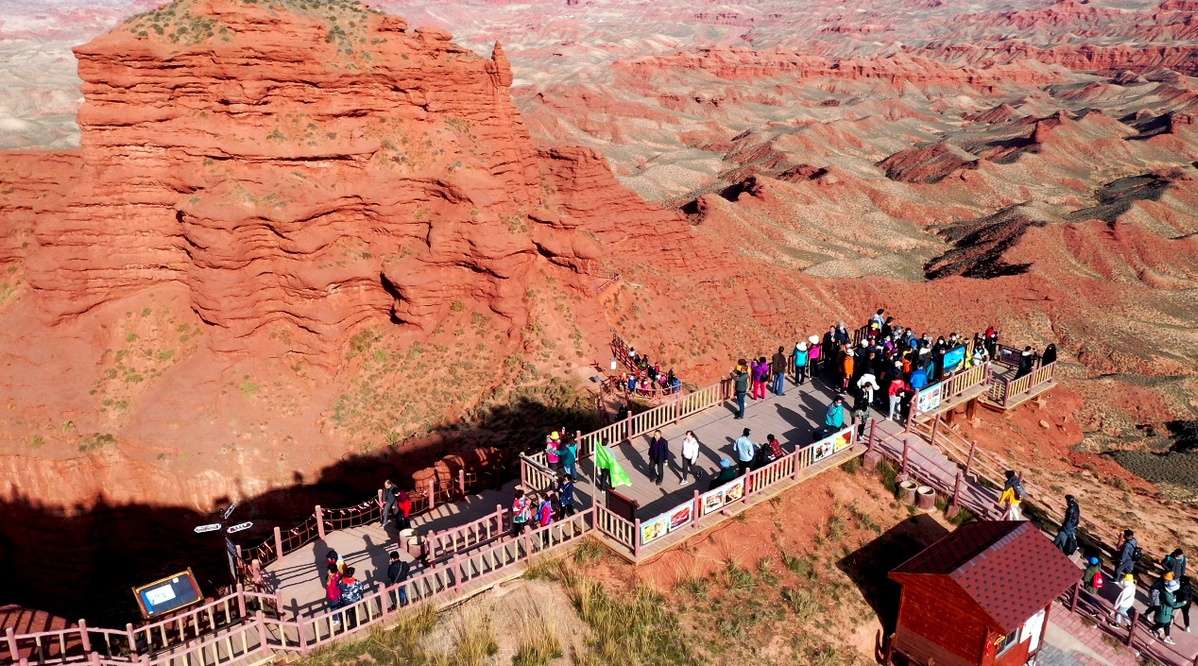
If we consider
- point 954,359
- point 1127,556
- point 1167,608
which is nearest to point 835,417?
point 954,359

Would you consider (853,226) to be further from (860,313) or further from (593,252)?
(593,252)

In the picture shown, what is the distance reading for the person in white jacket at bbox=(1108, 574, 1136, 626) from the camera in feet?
57.1

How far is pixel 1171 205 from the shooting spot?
72375 millimetres

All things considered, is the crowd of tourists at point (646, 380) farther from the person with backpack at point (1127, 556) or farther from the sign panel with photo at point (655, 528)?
the person with backpack at point (1127, 556)

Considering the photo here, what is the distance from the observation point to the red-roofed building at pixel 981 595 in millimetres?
15625

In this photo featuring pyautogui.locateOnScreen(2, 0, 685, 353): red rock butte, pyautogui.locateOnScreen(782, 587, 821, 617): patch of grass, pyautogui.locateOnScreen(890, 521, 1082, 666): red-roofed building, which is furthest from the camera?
pyautogui.locateOnScreen(2, 0, 685, 353): red rock butte

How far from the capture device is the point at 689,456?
62.3 ft

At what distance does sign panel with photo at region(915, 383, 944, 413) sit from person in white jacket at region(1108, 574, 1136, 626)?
6091 millimetres

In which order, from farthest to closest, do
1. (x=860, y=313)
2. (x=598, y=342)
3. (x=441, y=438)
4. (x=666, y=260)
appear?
(x=860, y=313) < (x=666, y=260) < (x=598, y=342) < (x=441, y=438)

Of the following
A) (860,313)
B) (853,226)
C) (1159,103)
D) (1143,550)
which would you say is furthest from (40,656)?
(1159,103)

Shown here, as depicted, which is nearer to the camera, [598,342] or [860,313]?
[598,342]

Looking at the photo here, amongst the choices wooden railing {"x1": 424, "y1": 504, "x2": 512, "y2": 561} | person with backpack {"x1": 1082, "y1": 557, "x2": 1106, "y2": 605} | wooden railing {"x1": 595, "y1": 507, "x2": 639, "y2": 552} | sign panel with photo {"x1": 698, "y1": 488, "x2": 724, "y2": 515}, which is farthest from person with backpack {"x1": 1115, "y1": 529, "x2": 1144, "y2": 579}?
wooden railing {"x1": 424, "y1": 504, "x2": 512, "y2": 561}

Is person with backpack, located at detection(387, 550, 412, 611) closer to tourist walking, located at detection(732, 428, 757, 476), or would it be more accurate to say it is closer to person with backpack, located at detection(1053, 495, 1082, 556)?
tourist walking, located at detection(732, 428, 757, 476)

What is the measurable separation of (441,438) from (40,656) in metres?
14.0
